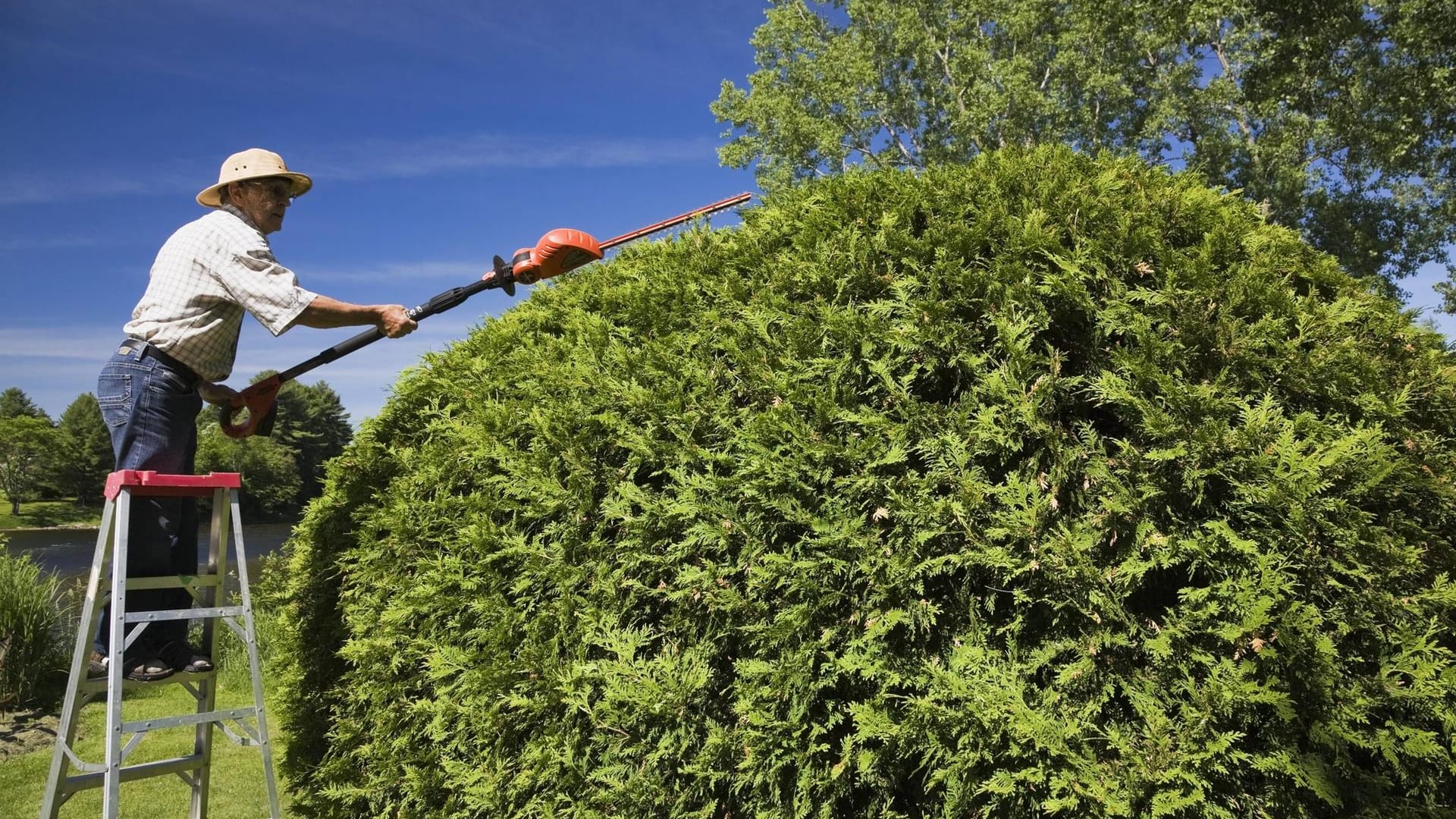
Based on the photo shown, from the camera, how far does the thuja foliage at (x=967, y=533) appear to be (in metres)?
2.26

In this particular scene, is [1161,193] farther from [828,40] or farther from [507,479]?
[828,40]

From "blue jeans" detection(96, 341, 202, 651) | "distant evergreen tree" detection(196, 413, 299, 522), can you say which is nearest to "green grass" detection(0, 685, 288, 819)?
"blue jeans" detection(96, 341, 202, 651)

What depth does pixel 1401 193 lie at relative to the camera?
94.6 ft

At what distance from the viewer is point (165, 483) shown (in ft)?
11.6

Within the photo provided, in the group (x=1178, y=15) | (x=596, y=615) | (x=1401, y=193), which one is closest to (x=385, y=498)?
(x=596, y=615)

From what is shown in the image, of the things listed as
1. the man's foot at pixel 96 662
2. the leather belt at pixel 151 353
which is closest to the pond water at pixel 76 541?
the man's foot at pixel 96 662

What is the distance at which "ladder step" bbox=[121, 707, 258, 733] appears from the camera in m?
3.23

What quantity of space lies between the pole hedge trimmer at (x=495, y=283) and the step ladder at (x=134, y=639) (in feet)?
1.71

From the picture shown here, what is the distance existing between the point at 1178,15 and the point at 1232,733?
16.1m

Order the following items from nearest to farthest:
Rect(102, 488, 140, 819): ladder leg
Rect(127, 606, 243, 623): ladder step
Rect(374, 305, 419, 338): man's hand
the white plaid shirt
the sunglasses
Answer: Rect(102, 488, 140, 819): ladder leg, Rect(127, 606, 243, 623): ladder step, the white plaid shirt, Rect(374, 305, 419, 338): man's hand, the sunglasses

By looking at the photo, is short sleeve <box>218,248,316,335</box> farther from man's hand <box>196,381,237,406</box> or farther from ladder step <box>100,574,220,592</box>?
ladder step <box>100,574,220,592</box>

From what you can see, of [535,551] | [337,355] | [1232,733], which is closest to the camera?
[1232,733]

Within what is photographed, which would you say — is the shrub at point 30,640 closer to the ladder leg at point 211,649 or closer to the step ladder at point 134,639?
the step ladder at point 134,639

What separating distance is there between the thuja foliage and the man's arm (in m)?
0.77
